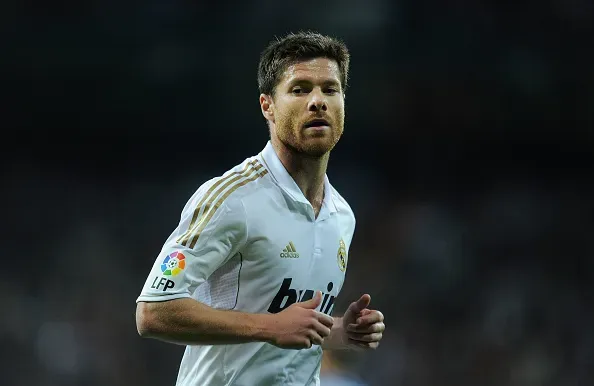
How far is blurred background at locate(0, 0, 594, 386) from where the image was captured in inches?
289

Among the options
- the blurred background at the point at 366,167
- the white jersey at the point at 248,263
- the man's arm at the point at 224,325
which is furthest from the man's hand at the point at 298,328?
the blurred background at the point at 366,167

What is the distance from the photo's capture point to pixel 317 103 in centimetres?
318

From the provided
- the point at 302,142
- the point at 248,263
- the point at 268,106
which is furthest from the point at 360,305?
the point at 268,106

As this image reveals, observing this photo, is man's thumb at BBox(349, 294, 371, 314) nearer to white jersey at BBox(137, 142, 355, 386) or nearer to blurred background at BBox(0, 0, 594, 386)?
white jersey at BBox(137, 142, 355, 386)

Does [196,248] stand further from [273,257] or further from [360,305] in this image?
[360,305]

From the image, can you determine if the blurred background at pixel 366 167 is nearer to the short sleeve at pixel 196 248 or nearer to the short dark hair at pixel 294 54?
the short dark hair at pixel 294 54

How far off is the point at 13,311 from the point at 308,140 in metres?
5.14

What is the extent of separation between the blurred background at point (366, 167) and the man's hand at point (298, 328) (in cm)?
460

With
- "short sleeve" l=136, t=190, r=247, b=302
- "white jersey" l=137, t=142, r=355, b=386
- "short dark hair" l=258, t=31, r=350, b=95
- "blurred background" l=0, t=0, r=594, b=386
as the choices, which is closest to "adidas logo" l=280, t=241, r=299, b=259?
"white jersey" l=137, t=142, r=355, b=386

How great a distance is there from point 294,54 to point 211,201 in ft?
2.54

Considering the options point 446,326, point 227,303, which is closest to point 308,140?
point 227,303

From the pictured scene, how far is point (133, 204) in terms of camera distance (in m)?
7.83

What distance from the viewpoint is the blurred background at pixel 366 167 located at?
24.1 feet

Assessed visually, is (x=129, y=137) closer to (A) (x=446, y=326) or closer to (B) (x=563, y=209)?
(A) (x=446, y=326)
